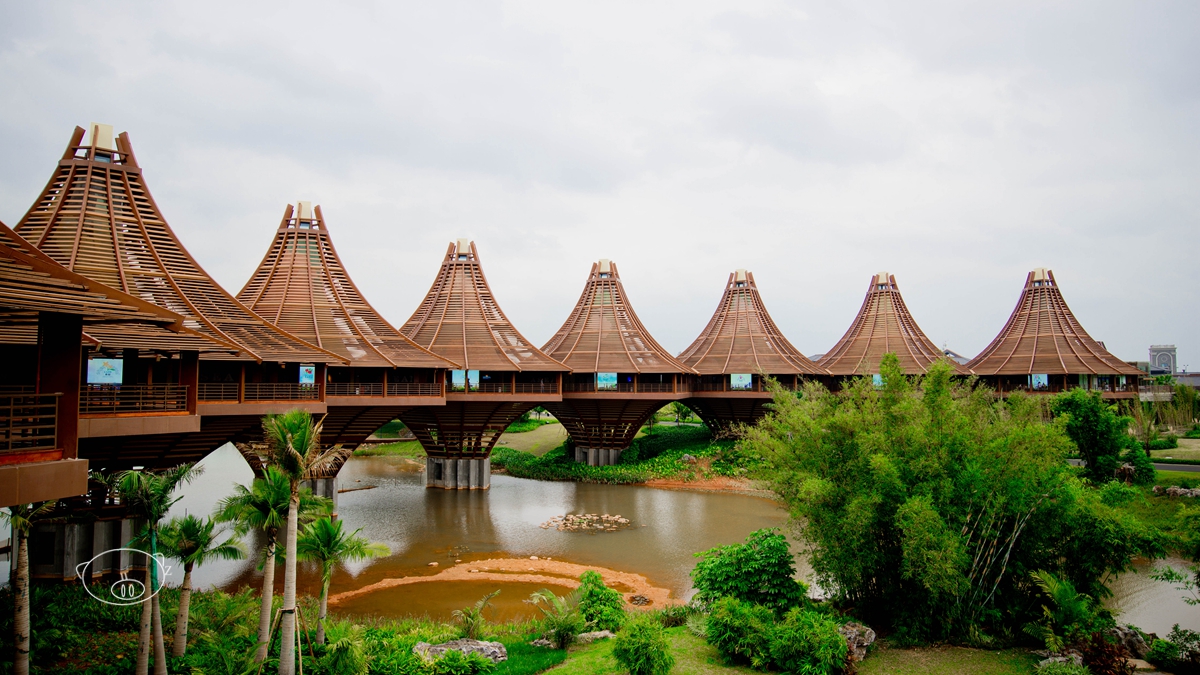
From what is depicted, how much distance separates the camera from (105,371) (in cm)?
1536

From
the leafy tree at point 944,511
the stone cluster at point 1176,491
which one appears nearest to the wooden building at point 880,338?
the stone cluster at point 1176,491

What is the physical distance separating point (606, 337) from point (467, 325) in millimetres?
6193

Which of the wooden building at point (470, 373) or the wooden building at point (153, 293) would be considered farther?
the wooden building at point (470, 373)

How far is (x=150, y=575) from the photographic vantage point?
8648 mm

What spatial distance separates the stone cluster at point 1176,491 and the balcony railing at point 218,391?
2401 centimetres

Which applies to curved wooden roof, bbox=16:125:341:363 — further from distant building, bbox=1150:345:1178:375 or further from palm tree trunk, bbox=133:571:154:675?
distant building, bbox=1150:345:1178:375

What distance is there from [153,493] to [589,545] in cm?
1152

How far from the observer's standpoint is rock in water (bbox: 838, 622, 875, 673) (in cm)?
982

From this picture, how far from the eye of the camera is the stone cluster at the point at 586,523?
20.6 meters

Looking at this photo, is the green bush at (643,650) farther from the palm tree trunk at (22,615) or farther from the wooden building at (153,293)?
the wooden building at (153,293)

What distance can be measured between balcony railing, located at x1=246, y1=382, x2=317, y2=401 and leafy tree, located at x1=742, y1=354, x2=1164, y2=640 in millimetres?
10762

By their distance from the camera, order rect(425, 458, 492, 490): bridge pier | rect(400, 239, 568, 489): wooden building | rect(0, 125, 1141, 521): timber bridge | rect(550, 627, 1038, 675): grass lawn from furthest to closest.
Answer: rect(425, 458, 492, 490): bridge pier
rect(400, 239, 568, 489): wooden building
rect(550, 627, 1038, 675): grass lawn
rect(0, 125, 1141, 521): timber bridge

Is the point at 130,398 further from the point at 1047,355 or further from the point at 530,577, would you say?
the point at 1047,355

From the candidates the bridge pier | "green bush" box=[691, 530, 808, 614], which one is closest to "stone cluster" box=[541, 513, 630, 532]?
the bridge pier
